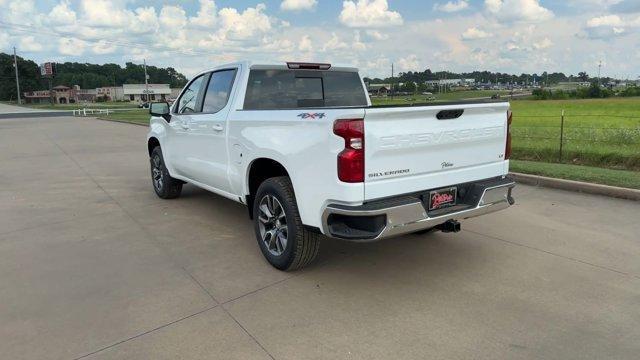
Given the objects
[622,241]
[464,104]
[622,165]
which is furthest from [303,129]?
[622,165]

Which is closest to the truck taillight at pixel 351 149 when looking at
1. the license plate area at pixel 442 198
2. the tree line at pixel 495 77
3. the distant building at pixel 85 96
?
the license plate area at pixel 442 198

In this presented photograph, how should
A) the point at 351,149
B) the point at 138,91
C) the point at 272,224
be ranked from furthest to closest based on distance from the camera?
the point at 138,91 < the point at 272,224 < the point at 351,149

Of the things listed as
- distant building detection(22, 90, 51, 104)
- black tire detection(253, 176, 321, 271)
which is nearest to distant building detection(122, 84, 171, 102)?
distant building detection(22, 90, 51, 104)

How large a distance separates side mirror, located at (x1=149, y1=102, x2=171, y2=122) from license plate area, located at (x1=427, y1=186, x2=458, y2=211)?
4.21m

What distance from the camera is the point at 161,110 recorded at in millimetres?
6801

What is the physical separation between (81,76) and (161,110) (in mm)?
158490

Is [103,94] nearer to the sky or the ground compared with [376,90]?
nearer to the sky

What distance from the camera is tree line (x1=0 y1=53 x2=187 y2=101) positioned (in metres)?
124

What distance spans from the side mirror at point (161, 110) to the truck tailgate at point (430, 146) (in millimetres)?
4090

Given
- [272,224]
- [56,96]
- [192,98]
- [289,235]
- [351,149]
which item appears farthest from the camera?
[56,96]

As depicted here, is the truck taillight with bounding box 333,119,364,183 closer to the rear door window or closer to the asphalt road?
the asphalt road

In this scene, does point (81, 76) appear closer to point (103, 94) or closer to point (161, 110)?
point (103, 94)

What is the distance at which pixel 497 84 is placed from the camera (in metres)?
82.2

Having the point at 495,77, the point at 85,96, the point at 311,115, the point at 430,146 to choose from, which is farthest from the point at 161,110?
the point at 85,96
